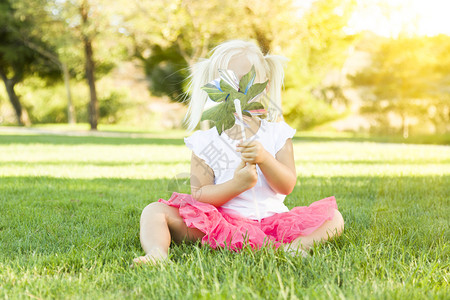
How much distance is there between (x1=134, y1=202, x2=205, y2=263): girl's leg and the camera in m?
2.23

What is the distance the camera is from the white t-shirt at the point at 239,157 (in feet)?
8.26

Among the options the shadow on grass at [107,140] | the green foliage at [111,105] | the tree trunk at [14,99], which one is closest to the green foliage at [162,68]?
the green foliage at [111,105]

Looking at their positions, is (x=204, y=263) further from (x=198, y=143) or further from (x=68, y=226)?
(x=68, y=226)

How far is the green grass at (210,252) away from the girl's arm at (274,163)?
38 cm

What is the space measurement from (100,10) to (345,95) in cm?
1321

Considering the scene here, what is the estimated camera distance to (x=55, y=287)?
5.78ft

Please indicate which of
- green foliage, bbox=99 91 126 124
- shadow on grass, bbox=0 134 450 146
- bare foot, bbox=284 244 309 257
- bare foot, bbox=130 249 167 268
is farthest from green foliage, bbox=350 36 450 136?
bare foot, bbox=130 249 167 268

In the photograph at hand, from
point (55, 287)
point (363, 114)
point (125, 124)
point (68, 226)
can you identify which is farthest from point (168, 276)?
point (125, 124)

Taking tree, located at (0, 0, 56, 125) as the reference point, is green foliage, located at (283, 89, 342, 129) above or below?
below

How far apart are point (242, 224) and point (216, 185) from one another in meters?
0.25

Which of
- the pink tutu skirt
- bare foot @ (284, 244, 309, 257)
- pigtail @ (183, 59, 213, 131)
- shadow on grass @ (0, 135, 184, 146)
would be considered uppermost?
pigtail @ (183, 59, 213, 131)

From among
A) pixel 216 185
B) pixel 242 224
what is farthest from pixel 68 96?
pixel 242 224

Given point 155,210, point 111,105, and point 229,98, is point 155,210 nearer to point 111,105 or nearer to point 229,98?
point 229,98

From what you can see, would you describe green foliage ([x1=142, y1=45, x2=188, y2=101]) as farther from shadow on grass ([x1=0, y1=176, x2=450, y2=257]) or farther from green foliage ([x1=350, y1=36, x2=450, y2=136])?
shadow on grass ([x1=0, y1=176, x2=450, y2=257])
